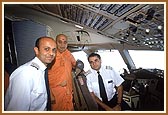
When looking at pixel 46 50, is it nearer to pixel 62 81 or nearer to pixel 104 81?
pixel 62 81

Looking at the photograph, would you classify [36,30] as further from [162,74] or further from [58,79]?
[162,74]

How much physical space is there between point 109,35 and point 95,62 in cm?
27

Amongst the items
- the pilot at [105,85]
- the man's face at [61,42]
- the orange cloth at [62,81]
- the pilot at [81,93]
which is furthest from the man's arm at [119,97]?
the man's face at [61,42]

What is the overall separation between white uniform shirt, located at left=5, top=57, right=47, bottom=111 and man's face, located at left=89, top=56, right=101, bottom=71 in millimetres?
424

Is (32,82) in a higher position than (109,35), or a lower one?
lower

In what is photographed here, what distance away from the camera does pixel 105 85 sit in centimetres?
250

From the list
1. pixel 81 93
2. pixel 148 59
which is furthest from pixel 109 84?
pixel 148 59

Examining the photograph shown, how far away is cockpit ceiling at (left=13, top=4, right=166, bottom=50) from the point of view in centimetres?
236

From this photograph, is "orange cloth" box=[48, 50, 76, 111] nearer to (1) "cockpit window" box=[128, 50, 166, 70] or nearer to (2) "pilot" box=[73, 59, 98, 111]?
(2) "pilot" box=[73, 59, 98, 111]

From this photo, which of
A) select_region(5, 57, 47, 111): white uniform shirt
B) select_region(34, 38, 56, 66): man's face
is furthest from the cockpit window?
select_region(5, 57, 47, 111): white uniform shirt

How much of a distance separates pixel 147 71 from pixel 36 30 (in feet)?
3.44

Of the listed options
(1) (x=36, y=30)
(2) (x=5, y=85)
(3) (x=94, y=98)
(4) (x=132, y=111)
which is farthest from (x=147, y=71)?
(2) (x=5, y=85)

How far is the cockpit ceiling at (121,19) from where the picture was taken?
7.73 ft

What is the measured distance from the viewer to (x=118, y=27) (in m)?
2.43
